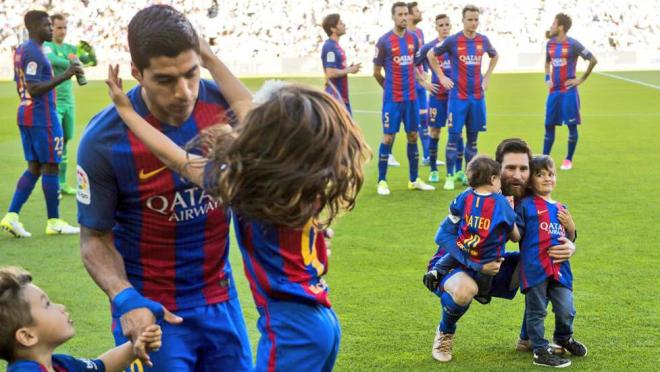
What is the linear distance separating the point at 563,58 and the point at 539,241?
27.2 ft

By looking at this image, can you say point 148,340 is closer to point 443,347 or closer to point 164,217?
point 164,217

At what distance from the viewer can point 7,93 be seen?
28516mm

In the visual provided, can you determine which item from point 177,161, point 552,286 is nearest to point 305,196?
point 177,161

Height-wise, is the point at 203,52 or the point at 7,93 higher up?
the point at 203,52

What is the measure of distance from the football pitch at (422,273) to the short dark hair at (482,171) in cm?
102

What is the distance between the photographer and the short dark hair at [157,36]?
2904mm

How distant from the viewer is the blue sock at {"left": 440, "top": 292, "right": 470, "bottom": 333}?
206 inches

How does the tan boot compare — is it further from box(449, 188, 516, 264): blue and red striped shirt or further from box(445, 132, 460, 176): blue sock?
box(445, 132, 460, 176): blue sock

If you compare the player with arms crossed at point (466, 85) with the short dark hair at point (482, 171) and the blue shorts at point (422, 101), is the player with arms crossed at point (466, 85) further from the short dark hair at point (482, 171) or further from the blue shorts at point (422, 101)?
the short dark hair at point (482, 171)

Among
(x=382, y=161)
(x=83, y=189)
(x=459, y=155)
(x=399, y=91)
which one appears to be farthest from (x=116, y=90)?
(x=459, y=155)

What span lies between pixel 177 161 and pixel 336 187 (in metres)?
0.52

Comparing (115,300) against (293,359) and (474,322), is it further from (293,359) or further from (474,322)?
(474,322)

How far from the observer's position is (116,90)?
9.71ft

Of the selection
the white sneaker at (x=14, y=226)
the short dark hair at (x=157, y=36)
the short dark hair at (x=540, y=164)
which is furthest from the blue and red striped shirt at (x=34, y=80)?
the short dark hair at (x=157, y=36)
